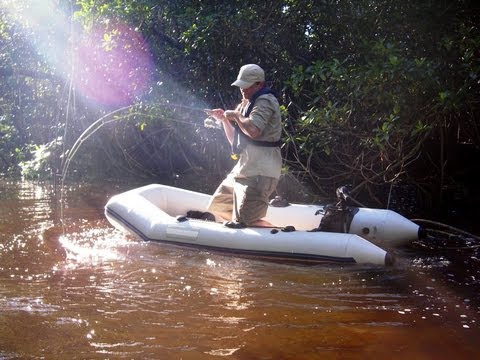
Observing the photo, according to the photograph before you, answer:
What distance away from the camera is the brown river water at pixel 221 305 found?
2.80 meters

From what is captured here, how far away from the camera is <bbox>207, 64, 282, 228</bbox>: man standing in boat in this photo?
4.58 meters

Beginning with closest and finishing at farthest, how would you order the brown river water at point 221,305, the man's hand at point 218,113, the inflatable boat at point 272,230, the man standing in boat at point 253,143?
the brown river water at point 221,305
the inflatable boat at point 272,230
the man standing in boat at point 253,143
the man's hand at point 218,113

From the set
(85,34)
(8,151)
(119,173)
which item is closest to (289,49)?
(85,34)

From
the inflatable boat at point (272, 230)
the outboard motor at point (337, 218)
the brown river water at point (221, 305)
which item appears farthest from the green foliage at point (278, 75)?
the brown river water at point (221, 305)

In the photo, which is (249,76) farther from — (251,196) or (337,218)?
(337,218)

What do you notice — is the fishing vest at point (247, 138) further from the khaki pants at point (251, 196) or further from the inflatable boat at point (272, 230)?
the inflatable boat at point (272, 230)

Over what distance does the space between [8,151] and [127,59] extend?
21.0 feet

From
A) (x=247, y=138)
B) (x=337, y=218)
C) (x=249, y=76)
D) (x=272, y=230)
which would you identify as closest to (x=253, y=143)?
(x=247, y=138)

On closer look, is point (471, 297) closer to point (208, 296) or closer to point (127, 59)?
point (208, 296)

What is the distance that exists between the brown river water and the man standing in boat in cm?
47

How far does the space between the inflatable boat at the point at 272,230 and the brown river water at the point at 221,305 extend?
0.29ft

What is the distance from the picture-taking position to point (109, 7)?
8.59 metres

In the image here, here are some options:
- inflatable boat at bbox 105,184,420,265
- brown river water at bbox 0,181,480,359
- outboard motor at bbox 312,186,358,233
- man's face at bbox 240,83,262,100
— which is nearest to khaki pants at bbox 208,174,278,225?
inflatable boat at bbox 105,184,420,265


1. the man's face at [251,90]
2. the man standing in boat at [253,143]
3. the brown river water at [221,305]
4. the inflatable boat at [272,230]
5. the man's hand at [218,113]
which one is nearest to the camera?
the brown river water at [221,305]
